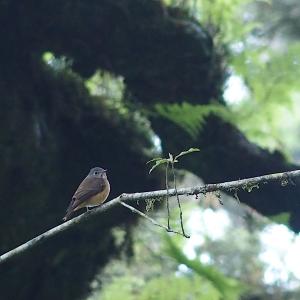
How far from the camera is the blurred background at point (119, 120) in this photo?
4707 mm

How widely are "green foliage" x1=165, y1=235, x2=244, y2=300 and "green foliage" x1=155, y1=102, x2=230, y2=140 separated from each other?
0.86m

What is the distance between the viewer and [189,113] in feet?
15.1

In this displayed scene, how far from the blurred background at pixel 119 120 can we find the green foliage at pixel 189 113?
1cm

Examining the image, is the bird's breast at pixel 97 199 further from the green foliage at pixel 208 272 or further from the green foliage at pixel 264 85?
the green foliage at pixel 264 85

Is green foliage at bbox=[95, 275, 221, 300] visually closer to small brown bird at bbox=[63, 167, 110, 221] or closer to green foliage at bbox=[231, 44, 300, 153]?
green foliage at bbox=[231, 44, 300, 153]

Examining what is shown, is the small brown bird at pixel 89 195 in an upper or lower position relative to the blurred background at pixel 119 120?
lower

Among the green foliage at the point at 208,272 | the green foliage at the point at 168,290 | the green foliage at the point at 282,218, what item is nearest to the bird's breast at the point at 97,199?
the green foliage at the point at 208,272

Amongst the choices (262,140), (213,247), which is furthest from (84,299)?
(213,247)

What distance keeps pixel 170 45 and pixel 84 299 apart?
6.77ft

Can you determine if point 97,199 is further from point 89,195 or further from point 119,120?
point 119,120

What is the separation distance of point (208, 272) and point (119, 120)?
1629 mm

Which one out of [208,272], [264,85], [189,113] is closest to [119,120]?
[189,113]

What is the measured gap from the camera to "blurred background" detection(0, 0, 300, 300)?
4.71 m

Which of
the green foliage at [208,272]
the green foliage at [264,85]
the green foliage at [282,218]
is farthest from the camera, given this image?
the green foliage at [264,85]
